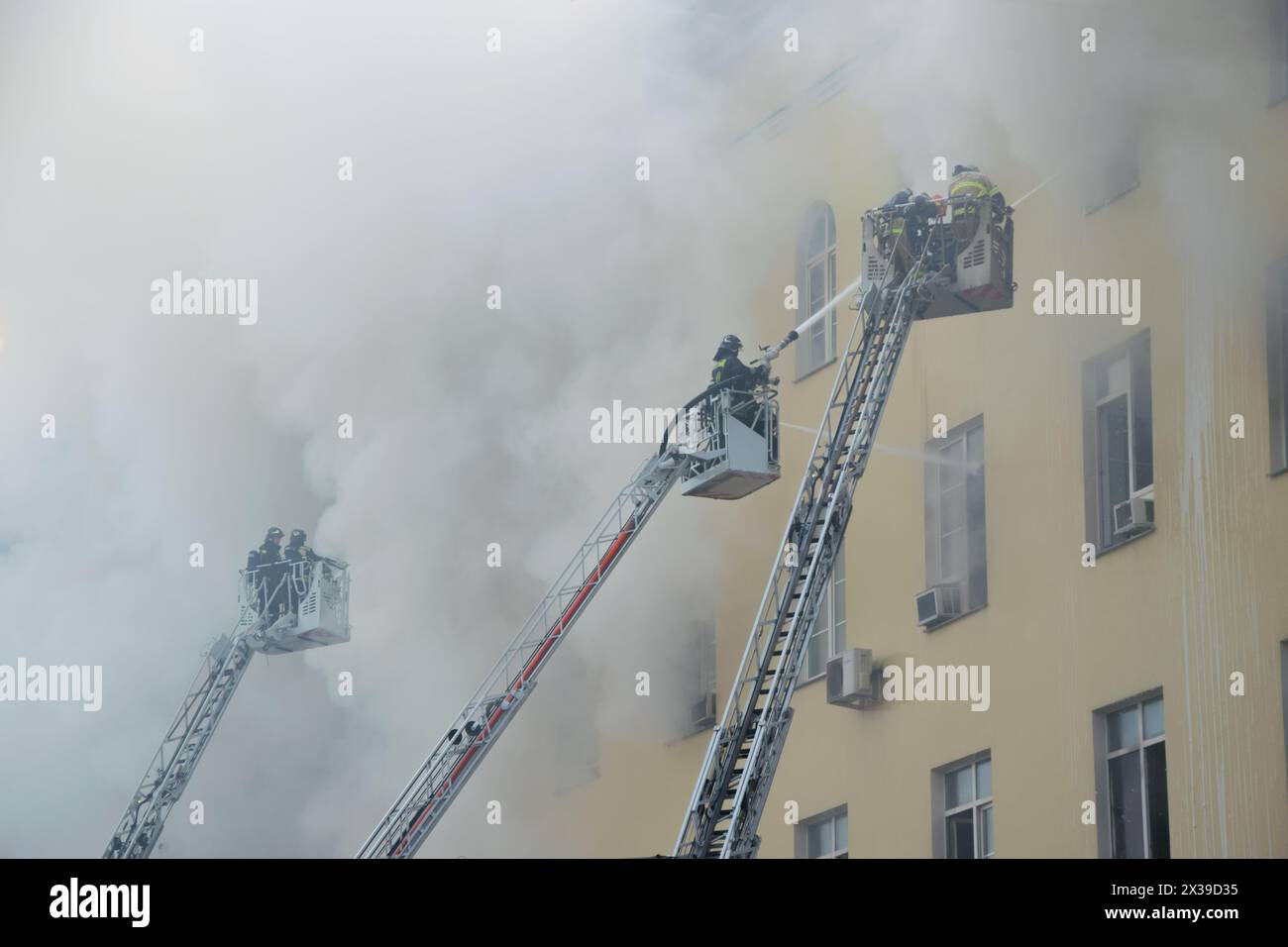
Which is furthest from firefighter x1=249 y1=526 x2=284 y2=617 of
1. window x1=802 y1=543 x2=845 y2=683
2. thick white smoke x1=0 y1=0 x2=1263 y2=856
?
window x1=802 y1=543 x2=845 y2=683

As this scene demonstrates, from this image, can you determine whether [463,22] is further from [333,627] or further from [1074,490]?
[1074,490]

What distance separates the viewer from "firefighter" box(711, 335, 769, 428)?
16.0 m

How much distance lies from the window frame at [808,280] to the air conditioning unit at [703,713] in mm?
2754

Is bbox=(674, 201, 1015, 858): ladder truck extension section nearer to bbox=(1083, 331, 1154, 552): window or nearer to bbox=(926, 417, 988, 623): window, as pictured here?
bbox=(1083, 331, 1154, 552): window

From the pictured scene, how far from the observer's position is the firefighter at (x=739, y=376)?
52.4ft

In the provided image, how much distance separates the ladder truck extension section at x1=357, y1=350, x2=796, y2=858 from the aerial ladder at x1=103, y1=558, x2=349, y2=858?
2.67 metres

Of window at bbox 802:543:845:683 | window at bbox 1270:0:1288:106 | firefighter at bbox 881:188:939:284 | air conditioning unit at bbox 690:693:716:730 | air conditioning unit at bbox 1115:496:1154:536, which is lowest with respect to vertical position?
air conditioning unit at bbox 690:693:716:730

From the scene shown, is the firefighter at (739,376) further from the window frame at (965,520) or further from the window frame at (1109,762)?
the window frame at (1109,762)

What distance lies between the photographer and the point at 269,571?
783 inches

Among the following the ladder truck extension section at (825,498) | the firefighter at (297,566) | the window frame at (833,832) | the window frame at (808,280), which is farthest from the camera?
the firefighter at (297,566)

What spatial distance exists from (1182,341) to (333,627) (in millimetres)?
7805

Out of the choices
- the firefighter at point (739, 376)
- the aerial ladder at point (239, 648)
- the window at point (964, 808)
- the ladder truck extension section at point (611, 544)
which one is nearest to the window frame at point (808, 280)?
the ladder truck extension section at point (611, 544)

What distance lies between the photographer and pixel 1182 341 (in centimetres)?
1518

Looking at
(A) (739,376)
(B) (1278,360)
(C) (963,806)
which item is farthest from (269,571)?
(B) (1278,360)
